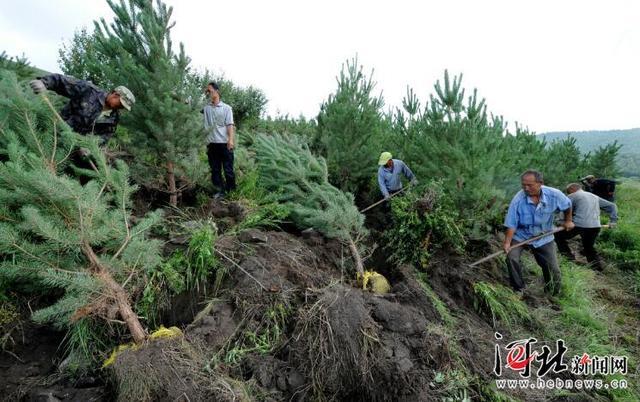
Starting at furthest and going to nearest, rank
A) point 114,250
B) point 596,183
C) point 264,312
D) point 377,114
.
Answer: point 596,183 < point 377,114 < point 264,312 < point 114,250

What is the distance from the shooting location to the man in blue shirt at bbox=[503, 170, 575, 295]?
15.8 feet

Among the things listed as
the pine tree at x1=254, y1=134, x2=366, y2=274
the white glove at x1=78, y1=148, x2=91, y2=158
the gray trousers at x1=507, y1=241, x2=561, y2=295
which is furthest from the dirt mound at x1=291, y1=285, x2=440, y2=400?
the white glove at x1=78, y1=148, x2=91, y2=158

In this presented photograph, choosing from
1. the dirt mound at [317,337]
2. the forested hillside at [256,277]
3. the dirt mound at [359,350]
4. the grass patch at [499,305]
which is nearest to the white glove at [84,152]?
the forested hillside at [256,277]

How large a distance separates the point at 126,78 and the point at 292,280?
11.9ft

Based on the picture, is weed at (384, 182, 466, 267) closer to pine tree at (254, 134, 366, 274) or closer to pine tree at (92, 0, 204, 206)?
pine tree at (254, 134, 366, 274)

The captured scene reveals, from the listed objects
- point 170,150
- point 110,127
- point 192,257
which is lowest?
point 192,257

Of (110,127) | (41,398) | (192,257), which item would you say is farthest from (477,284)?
(110,127)

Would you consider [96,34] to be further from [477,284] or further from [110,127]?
[477,284]

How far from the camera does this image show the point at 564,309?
15.8 ft

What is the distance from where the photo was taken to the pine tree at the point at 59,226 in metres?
2.67

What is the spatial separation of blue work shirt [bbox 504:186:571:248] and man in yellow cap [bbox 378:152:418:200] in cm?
193

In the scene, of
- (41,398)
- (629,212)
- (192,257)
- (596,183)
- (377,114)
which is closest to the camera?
(41,398)

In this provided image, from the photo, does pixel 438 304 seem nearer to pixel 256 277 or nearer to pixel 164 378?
pixel 256 277

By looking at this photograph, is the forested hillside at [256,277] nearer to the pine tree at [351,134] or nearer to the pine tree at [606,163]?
the pine tree at [351,134]
